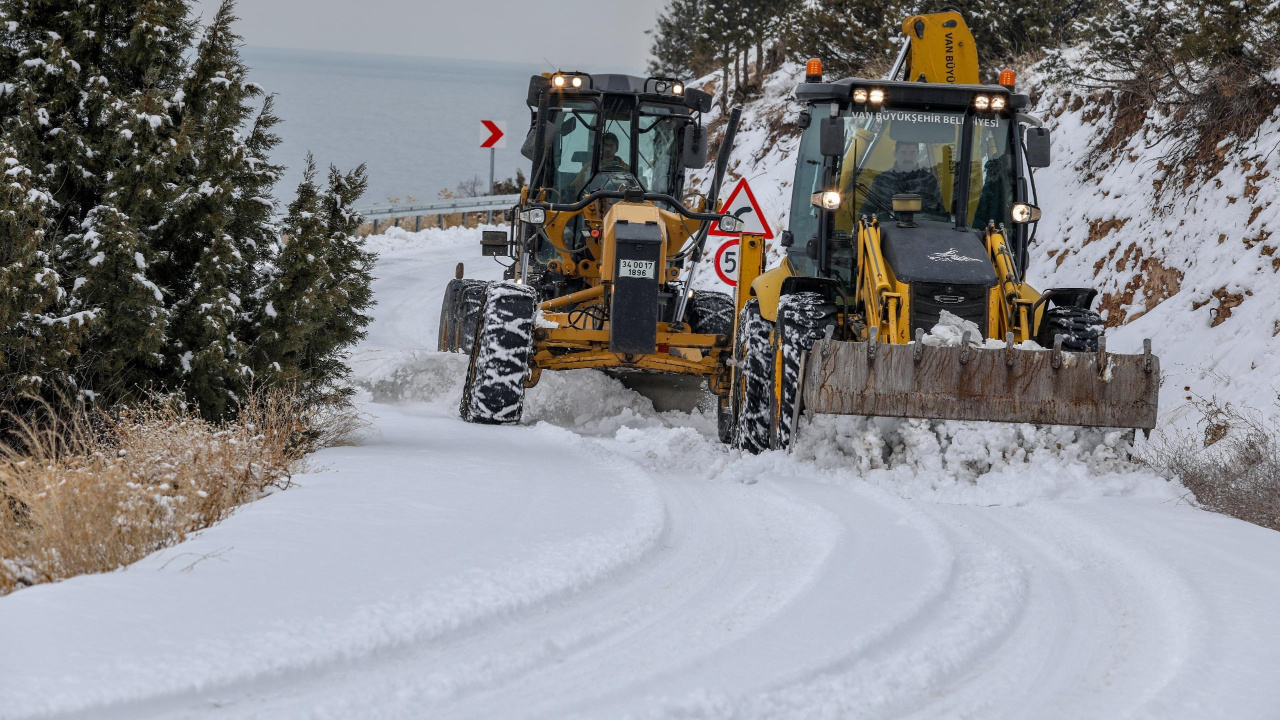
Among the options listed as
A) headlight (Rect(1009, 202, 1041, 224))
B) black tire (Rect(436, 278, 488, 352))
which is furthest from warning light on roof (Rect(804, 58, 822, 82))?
black tire (Rect(436, 278, 488, 352))

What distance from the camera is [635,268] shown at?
380 inches

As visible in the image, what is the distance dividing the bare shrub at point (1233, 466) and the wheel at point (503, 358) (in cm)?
478

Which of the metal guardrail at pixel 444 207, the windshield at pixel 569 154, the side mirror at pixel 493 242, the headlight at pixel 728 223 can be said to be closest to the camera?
the headlight at pixel 728 223

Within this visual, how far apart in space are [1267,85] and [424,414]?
28.1 ft

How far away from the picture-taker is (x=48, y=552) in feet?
14.8

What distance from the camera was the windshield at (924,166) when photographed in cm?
849

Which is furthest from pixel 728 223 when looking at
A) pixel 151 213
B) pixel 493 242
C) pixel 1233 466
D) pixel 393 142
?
pixel 393 142

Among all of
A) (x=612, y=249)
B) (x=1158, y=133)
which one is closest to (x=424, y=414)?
(x=612, y=249)

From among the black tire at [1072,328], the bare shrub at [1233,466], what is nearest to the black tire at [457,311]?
the black tire at [1072,328]

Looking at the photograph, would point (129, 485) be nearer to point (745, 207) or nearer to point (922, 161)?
point (922, 161)

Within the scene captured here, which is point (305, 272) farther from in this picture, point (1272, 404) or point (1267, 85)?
point (1267, 85)

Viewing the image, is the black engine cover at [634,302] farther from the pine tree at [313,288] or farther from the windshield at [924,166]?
the pine tree at [313,288]

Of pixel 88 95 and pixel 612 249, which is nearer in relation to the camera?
pixel 88 95

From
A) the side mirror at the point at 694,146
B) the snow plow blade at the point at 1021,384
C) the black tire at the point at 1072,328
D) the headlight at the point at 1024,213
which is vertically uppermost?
the side mirror at the point at 694,146
